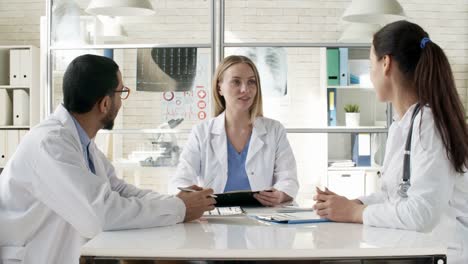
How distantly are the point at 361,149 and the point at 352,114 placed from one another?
0.31 metres

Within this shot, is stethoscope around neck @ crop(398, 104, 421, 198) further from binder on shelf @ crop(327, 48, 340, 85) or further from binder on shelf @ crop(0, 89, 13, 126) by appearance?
binder on shelf @ crop(0, 89, 13, 126)

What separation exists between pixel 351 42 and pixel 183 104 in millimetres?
1549

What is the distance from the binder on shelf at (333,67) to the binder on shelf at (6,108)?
4.29m

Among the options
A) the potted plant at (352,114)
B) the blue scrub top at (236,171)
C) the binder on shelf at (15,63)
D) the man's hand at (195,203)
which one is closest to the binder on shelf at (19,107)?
the binder on shelf at (15,63)

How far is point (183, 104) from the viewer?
17.9ft

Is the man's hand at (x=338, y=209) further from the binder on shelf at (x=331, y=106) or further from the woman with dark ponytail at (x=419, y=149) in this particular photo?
the binder on shelf at (x=331, y=106)

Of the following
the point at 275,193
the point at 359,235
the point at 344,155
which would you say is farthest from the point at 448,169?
the point at 344,155

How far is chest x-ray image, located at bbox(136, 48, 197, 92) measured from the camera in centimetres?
543

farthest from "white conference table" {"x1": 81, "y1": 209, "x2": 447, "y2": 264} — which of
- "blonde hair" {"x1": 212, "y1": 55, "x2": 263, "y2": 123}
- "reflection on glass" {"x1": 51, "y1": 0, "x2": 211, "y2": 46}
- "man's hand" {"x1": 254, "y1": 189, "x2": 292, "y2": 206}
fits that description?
"reflection on glass" {"x1": 51, "y1": 0, "x2": 211, "y2": 46}

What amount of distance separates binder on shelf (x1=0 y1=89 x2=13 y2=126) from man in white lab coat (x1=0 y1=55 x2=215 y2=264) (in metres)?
5.75

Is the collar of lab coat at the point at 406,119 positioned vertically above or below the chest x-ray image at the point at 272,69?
below

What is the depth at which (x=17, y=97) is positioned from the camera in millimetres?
7711

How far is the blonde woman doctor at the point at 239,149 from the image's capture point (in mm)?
3344

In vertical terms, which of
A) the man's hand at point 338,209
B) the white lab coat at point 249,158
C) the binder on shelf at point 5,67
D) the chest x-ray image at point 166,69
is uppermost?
the binder on shelf at point 5,67
